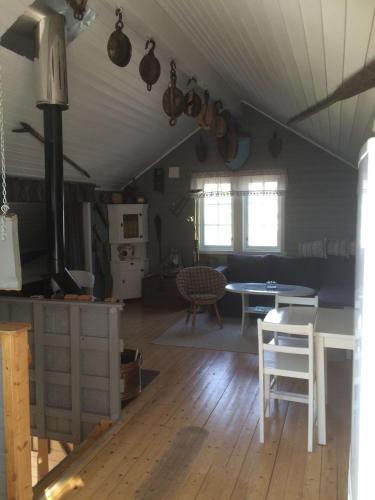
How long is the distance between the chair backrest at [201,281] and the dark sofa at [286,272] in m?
0.52

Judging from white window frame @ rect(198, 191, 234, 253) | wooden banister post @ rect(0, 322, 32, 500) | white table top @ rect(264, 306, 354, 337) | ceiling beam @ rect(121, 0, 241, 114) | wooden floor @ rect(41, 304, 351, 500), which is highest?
ceiling beam @ rect(121, 0, 241, 114)

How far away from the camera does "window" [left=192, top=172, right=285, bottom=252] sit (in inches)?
262

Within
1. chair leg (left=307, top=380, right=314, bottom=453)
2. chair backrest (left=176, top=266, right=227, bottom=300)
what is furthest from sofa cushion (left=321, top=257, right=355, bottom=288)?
chair leg (left=307, top=380, right=314, bottom=453)

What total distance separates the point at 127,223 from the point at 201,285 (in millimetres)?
2040

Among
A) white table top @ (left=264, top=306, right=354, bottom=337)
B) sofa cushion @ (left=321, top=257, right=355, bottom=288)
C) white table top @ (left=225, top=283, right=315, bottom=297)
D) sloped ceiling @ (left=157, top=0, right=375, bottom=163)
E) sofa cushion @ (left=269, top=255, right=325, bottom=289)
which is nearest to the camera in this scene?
sloped ceiling @ (left=157, top=0, right=375, bottom=163)

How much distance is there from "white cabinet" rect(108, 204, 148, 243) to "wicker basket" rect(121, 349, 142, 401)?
11.3ft

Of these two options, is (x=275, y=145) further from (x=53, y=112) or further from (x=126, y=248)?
(x=53, y=112)

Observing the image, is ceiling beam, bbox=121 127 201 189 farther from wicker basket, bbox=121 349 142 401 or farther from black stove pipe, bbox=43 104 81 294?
wicker basket, bbox=121 349 142 401

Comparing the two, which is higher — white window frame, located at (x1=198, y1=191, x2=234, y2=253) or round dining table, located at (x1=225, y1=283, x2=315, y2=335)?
white window frame, located at (x1=198, y1=191, x2=234, y2=253)

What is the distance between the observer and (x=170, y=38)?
352 centimetres

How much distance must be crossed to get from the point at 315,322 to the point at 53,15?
3.00 metres

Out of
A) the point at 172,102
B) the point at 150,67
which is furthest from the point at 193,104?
the point at 150,67

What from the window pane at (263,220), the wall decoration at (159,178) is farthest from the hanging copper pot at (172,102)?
the wall decoration at (159,178)

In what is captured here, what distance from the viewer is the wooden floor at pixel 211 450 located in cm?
243
